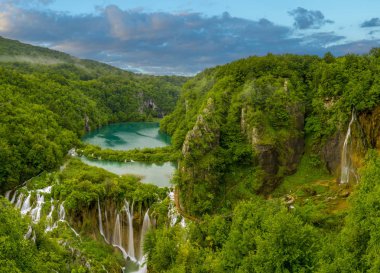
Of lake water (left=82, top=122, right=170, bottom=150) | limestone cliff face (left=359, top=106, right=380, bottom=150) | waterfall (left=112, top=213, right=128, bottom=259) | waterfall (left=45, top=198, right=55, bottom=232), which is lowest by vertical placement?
waterfall (left=112, top=213, right=128, bottom=259)

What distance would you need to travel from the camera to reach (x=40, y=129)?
56.3 metres

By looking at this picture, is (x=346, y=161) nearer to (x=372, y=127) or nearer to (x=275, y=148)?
(x=372, y=127)

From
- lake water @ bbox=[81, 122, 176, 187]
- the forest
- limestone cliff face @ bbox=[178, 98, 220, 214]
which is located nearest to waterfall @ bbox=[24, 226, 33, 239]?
the forest

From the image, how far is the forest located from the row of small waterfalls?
0.22m

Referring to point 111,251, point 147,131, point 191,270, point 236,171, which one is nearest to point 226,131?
point 236,171

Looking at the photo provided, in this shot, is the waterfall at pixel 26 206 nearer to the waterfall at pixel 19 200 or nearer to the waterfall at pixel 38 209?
the waterfall at pixel 19 200

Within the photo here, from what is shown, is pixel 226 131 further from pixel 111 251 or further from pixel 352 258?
pixel 352 258

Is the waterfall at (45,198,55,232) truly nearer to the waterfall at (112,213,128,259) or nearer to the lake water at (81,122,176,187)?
the waterfall at (112,213,128,259)

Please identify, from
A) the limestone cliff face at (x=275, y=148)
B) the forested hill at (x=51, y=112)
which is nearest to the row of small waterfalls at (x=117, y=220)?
the limestone cliff face at (x=275, y=148)

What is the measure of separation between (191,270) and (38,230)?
9134 mm

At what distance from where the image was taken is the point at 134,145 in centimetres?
7756

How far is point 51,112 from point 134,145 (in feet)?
56.3

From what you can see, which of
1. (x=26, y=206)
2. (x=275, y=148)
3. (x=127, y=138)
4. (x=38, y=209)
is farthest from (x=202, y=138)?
(x=127, y=138)

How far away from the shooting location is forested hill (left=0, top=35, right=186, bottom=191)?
157 feet
